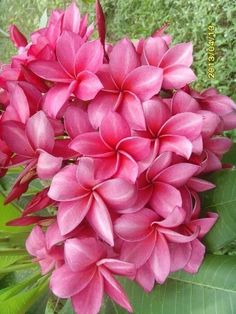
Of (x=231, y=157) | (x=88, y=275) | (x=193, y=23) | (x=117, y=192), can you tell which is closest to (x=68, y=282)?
(x=88, y=275)

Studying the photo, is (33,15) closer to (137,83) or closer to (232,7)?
(232,7)

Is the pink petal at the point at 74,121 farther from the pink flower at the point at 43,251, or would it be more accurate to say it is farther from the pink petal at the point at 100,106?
the pink flower at the point at 43,251

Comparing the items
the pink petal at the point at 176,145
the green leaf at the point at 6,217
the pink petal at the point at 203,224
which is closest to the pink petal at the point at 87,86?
the pink petal at the point at 176,145

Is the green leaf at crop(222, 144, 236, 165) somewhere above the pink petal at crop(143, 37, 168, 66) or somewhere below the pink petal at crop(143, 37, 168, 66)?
below

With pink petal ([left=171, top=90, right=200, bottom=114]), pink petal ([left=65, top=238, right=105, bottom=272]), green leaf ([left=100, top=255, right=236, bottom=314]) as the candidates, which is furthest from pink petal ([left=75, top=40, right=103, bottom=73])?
green leaf ([left=100, top=255, right=236, bottom=314])

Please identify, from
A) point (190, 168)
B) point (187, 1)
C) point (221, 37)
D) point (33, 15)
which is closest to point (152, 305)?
point (190, 168)

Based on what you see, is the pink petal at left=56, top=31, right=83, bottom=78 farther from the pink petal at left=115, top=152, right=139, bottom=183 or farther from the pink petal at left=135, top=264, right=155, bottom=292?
the pink petal at left=135, top=264, right=155, bottom=292
